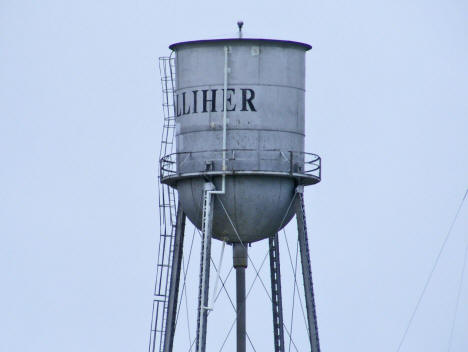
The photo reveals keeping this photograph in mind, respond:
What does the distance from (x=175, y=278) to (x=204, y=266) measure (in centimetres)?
211

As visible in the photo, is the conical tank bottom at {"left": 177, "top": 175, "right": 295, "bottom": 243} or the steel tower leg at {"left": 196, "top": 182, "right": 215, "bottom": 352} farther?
the conical tank bottom at {"left": 177, "top": 175, "right": 295, "bottom": 243}

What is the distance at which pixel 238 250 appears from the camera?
7056 cm

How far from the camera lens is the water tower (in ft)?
225

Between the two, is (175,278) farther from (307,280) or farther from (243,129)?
(243,129)

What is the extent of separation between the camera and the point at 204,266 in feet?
225

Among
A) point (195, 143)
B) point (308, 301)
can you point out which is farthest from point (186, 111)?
point (308, 301)

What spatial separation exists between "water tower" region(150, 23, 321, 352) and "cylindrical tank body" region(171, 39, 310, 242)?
0.02m

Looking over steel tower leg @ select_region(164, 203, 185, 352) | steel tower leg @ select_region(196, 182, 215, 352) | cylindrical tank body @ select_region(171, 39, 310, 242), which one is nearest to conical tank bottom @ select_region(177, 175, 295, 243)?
cylindrical tank body @ select_region(171, 39, 310, 242)

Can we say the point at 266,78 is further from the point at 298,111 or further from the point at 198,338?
the point at 198,338

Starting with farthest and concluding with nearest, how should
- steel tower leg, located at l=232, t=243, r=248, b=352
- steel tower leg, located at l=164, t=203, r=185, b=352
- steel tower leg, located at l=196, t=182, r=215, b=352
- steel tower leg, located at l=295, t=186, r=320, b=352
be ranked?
1. steel tower leg, located at l=232, t=243, r=248, b=352
2. steel tower leg, located at l=164, t=203, r=185, b=352
3. steel tower leg, located at l=295, t=186, r=320, b=352
4. steel tower leg, located at l=196, t=182, r=215, b=352

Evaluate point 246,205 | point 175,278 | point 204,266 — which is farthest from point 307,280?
point 175,278

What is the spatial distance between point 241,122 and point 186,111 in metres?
1.53

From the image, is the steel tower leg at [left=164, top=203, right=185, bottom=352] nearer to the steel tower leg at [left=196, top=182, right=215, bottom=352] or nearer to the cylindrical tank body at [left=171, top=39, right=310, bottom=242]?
the cylindrical tank body at [left=171, top=39, right=310, bottom=242]

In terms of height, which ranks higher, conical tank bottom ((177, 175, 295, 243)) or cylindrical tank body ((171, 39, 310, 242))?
cylindrical tank body ((171, 39, 310, 242))
